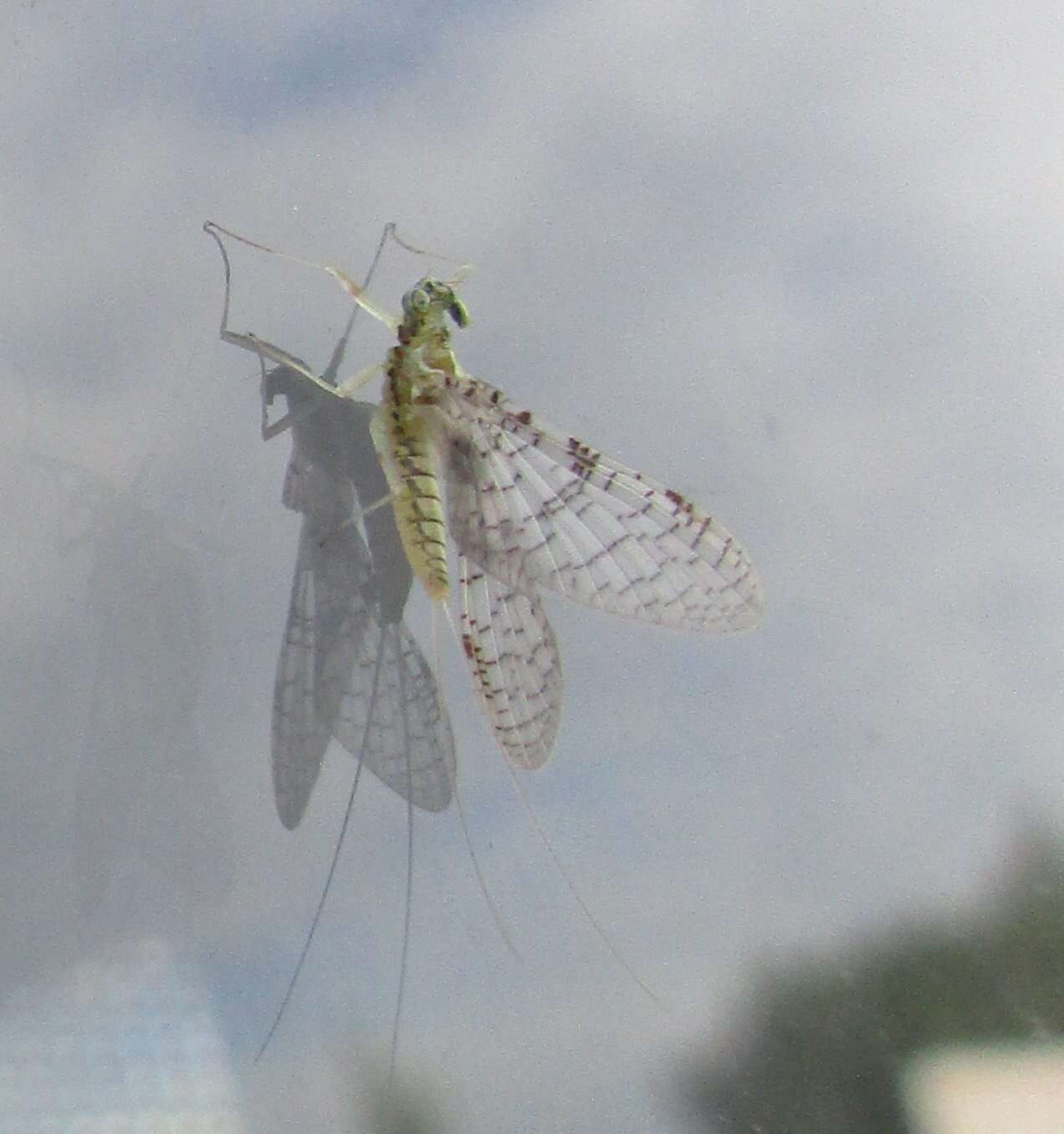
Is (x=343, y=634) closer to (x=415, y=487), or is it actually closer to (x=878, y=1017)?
(x=415, y=487)

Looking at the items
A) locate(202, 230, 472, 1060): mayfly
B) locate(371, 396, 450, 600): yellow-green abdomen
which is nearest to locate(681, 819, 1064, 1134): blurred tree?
locate(202, 230, 472, 1060): mayfly

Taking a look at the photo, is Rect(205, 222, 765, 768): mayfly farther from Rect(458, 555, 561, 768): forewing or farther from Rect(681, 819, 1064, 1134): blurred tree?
Rect(681, 819, 1064, 1134): blurred tree

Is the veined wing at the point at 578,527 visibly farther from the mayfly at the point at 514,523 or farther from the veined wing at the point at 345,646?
the veined wing at the point at 345,646

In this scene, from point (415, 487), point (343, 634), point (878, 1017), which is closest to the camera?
point (878, 1017)

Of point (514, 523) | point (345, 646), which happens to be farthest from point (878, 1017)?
point (514, 523)

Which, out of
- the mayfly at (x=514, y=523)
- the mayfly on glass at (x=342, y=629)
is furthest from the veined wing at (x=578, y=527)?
the mayfly on glass at (x=342, y=629)

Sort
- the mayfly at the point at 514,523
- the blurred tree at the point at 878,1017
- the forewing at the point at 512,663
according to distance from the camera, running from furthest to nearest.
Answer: the mayfly at the point at 514,523
the forewing at the point at 512,663
the blurred tree at the point at 878,1017

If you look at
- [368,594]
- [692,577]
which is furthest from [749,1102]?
[368,594]
